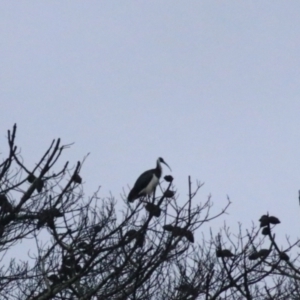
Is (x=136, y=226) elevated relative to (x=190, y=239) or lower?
elevated

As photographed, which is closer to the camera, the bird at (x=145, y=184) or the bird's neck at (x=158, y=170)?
the bird at (x=145, y=184)

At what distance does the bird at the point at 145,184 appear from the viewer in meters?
15.7

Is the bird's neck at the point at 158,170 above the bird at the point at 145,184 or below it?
above

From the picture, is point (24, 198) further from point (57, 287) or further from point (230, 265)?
point (230, 265)

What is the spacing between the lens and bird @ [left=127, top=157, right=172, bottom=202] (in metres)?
15.7

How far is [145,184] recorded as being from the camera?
53.4 ft

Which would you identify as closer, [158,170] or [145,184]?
[145,184]

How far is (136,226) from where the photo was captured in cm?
681

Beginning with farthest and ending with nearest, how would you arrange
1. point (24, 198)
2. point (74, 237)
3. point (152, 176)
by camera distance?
1. point (152, 176)
2. point (74, 237)
3. point (24, 198)

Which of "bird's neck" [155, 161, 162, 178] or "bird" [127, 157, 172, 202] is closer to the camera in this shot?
"bird" [127, 157, 172, 202]

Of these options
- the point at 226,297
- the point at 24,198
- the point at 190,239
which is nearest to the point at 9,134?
the point at 24,198

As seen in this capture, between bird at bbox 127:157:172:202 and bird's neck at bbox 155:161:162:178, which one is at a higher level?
bird's neck at bbox 155:161:162:178

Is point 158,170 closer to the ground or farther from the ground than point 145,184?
farther from the ground

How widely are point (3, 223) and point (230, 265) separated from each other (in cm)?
230
